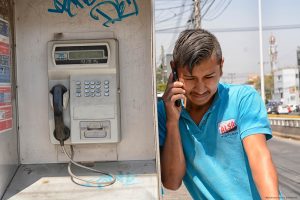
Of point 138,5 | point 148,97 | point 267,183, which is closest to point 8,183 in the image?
point 148,97

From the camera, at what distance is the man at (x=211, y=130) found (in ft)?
4.78

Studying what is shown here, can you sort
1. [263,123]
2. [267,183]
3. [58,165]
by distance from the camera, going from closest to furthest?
[267,183]
[263,123]
[58,165]

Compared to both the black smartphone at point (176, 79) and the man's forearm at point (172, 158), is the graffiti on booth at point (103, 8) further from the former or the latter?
the man's forearm at point (172, 158)

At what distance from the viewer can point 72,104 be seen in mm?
2027

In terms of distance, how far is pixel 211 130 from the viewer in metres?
1.55

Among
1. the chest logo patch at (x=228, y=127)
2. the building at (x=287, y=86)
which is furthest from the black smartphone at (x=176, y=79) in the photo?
the building at (x=287, y=86)

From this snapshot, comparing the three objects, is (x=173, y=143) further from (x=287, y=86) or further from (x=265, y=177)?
(x=287, y=86)

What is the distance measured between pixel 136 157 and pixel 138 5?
73cm

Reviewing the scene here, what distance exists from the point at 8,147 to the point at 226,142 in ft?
3.28

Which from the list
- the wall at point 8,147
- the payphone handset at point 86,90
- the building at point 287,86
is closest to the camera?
the wall at point 8,147

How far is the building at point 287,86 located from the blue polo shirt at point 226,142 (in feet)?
160

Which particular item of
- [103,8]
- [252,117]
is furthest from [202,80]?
[103,8]

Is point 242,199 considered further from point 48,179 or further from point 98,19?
point 98,19

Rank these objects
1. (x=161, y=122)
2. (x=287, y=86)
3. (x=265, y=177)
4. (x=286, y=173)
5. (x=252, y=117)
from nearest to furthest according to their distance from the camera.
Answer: (x=265, y=177)
(x=252, y=117)
(x=161, y=122)
(x=286, y=173)
(x=287, y=86)
